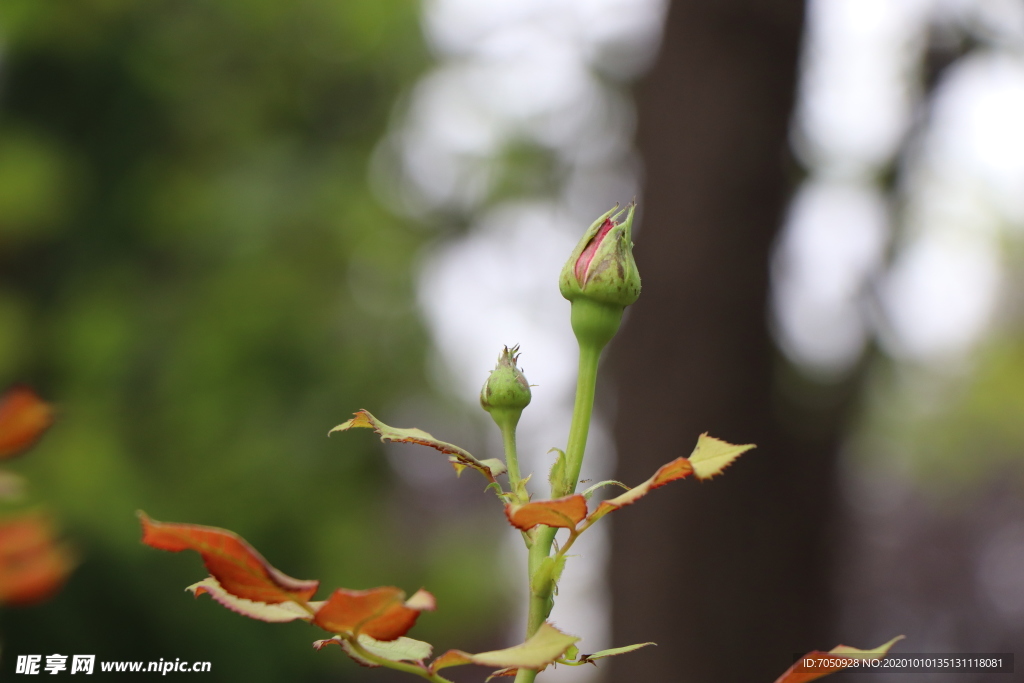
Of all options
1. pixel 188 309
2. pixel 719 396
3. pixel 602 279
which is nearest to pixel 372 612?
pixel 602 279

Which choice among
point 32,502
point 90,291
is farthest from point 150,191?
point 32,502

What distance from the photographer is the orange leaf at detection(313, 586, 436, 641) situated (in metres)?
0.19

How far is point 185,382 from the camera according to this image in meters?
2.64

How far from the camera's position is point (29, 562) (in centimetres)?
21

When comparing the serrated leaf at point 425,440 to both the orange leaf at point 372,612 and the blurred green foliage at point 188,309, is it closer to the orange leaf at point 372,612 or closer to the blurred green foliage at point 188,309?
the orange leaf at point 372,612

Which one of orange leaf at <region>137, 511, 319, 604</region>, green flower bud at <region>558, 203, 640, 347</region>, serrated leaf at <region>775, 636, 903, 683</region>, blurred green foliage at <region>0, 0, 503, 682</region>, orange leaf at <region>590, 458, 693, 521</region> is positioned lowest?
serrated leaf at <region>775, 636, 903, 683</region>

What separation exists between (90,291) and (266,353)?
0.57 metres

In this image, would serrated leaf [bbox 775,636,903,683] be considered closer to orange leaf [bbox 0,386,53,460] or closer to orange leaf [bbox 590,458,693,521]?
orange leaf [bbox 590,458,693,521]

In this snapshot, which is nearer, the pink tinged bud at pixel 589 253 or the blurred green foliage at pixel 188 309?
the pink tinged bud at pixel 589 253

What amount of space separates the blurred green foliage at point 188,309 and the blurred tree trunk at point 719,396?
51.4 inches

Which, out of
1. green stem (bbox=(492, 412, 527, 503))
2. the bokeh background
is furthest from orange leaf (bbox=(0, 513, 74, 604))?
the bokeh background

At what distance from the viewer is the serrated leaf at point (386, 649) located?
229 mm

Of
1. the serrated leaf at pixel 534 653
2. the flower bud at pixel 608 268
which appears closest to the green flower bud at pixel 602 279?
the flower bud at pixel 608 268

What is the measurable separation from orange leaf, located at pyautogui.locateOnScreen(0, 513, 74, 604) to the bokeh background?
1.48m
